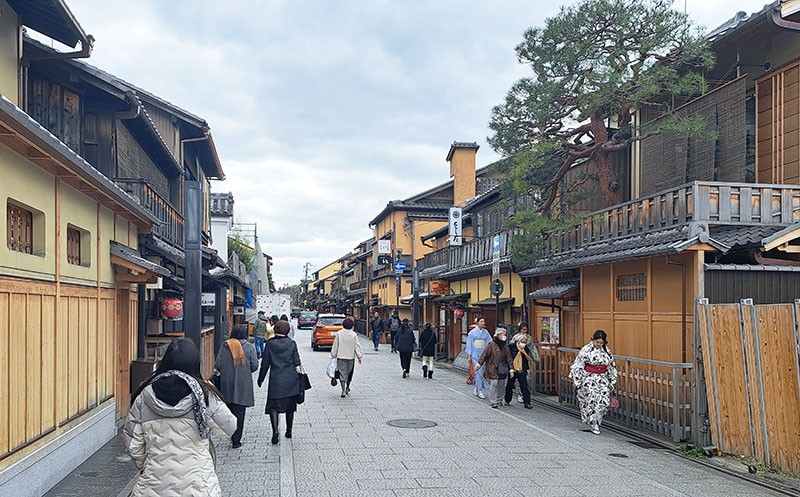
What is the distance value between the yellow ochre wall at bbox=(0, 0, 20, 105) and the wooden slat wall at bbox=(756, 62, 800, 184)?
1290 centimetres

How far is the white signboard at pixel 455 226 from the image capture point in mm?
29222

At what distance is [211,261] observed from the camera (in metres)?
18.9

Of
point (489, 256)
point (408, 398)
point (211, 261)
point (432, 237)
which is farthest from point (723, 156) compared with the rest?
point (432, 237)

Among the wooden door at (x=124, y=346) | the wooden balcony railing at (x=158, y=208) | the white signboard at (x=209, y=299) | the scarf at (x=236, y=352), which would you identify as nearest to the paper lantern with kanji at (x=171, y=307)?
the wooden balcony railing at (x=158, y=208)

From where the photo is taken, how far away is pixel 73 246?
9422 millimetres

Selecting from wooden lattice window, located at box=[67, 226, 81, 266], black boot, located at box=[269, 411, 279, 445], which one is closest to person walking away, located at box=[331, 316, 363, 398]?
black boot, located at box=[269, 411, 279, 445]

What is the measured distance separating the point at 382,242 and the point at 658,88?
37.9m

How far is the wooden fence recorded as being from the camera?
33.9ft

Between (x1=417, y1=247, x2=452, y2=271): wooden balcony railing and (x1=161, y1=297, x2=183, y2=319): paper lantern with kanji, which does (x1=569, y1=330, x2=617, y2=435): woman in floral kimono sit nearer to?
(x1=161, y1=297, x2=183, y2=319): paper lantern with kanji

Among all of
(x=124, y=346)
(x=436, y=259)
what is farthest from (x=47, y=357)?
(x=436, y=259)

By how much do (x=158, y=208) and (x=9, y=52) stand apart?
5327mm

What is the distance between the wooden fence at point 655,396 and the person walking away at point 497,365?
2523mm

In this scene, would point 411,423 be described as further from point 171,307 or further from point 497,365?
point 171,307

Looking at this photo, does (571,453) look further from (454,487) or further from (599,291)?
(599,291)
